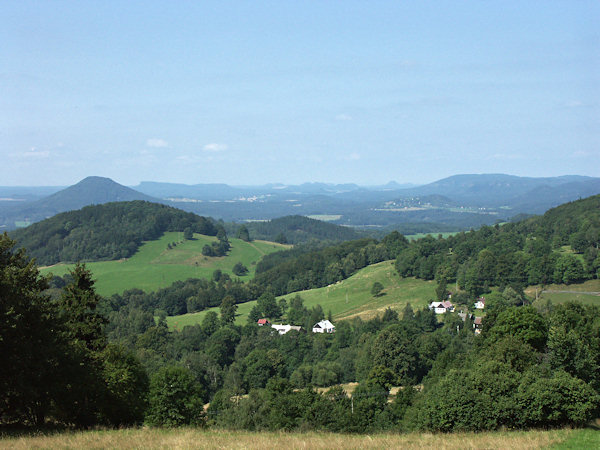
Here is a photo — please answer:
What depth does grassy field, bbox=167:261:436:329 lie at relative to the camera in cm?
9281

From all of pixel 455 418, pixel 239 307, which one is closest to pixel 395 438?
pixel 455 418

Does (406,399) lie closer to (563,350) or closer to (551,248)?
(563,350)

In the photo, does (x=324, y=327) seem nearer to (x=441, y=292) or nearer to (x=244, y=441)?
(x=441, y=292)

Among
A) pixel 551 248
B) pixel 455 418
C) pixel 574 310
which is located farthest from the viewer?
pixel 551 248

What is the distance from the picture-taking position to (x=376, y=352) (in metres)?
58.7

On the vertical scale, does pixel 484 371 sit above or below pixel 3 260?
below

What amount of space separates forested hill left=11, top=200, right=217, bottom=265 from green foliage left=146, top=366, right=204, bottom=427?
136487 mm

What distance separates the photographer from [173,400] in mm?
28109

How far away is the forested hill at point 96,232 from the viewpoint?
160000 mm

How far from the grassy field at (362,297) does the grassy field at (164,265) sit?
89.6 feet

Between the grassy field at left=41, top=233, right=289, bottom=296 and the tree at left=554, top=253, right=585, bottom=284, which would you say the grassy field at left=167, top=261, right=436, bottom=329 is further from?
the grassy field at left=41, top=233, right=289, bottom=296

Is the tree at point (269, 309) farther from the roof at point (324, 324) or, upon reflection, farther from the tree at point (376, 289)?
the tree at point (376, 289)

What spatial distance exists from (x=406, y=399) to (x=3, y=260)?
2885 centimetres

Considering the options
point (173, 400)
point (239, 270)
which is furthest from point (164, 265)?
point (173, 400)
